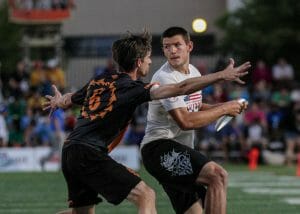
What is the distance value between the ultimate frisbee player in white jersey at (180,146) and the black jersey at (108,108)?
59 centimetres

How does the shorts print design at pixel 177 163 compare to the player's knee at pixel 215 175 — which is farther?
the shorts print design at pixel 177 163

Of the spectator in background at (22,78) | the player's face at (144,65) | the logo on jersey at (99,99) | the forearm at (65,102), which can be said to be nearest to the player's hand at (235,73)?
the player's face at (144,65)

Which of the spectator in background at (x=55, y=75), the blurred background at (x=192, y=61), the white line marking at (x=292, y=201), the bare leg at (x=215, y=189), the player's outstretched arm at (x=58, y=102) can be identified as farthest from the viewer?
the spectator in background at (x=55, y=75)

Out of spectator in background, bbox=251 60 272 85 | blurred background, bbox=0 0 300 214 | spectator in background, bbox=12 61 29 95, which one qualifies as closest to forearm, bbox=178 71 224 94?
blurred background, bbox=0 0 300 214

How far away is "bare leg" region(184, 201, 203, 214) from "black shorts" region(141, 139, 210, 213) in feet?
0.09

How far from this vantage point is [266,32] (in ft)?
82.6

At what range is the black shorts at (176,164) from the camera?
8109 millimetres

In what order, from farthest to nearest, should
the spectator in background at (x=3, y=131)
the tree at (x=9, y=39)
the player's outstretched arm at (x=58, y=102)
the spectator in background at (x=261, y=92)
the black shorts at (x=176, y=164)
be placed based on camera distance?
the tree at (x=9, y=39) < the spectator in background at (x=261, y=92) < the spectator in background at (x=3, y=131) < the player's outstretched arm at (x=58, y=102) < the black shorts at (x=176, y=164)

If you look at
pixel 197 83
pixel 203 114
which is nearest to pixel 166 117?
pixel 203 114

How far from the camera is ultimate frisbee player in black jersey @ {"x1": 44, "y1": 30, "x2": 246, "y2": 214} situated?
7.34 metres

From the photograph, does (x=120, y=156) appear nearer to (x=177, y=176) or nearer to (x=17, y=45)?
(x=177, y=176)

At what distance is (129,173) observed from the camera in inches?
293

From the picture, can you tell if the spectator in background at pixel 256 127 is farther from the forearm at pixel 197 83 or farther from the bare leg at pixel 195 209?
the forearm at pixel 197 83

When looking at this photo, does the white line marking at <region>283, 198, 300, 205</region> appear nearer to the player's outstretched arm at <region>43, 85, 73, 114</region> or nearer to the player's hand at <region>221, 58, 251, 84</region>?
the player's outstretched arm at <region>43, 85, 73, 114</region>
